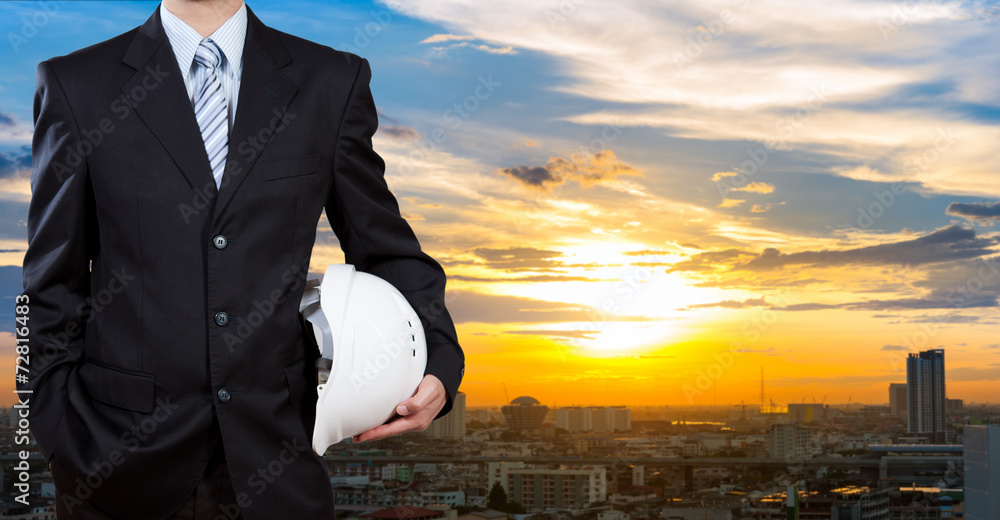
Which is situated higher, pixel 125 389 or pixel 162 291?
pixel 162 291

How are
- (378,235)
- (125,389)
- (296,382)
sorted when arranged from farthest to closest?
(378,235)
(296,382)
(125,389)

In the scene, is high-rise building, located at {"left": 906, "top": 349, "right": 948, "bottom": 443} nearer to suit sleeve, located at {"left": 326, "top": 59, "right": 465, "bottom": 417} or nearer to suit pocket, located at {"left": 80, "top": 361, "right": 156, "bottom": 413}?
suit sleeve, located at {"left": 326, "top": 59, "right": 465, "bottom": 417}

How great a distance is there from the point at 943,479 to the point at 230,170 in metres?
35.4

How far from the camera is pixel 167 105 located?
1.82 metres

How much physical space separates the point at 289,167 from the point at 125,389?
61 centimetres

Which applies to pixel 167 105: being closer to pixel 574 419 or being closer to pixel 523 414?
pixel 523 414

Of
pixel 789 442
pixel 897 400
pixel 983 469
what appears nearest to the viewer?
pixel 983 469

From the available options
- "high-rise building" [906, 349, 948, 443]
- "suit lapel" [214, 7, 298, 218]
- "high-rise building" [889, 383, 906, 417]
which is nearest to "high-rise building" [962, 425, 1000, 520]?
"high-rise building" [906, 349, 948, 443]

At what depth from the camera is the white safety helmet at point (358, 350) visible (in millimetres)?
1869

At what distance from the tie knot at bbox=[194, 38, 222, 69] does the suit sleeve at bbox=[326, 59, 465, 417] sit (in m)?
0.33

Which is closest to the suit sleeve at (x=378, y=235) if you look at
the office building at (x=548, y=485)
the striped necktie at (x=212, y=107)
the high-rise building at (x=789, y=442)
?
the striped necktie at (x=212, y=107)

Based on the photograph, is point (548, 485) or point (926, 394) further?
point (548, 485)

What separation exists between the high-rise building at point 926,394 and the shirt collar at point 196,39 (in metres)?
30.2

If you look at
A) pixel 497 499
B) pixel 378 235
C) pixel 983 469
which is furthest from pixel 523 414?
pixel 378 235
